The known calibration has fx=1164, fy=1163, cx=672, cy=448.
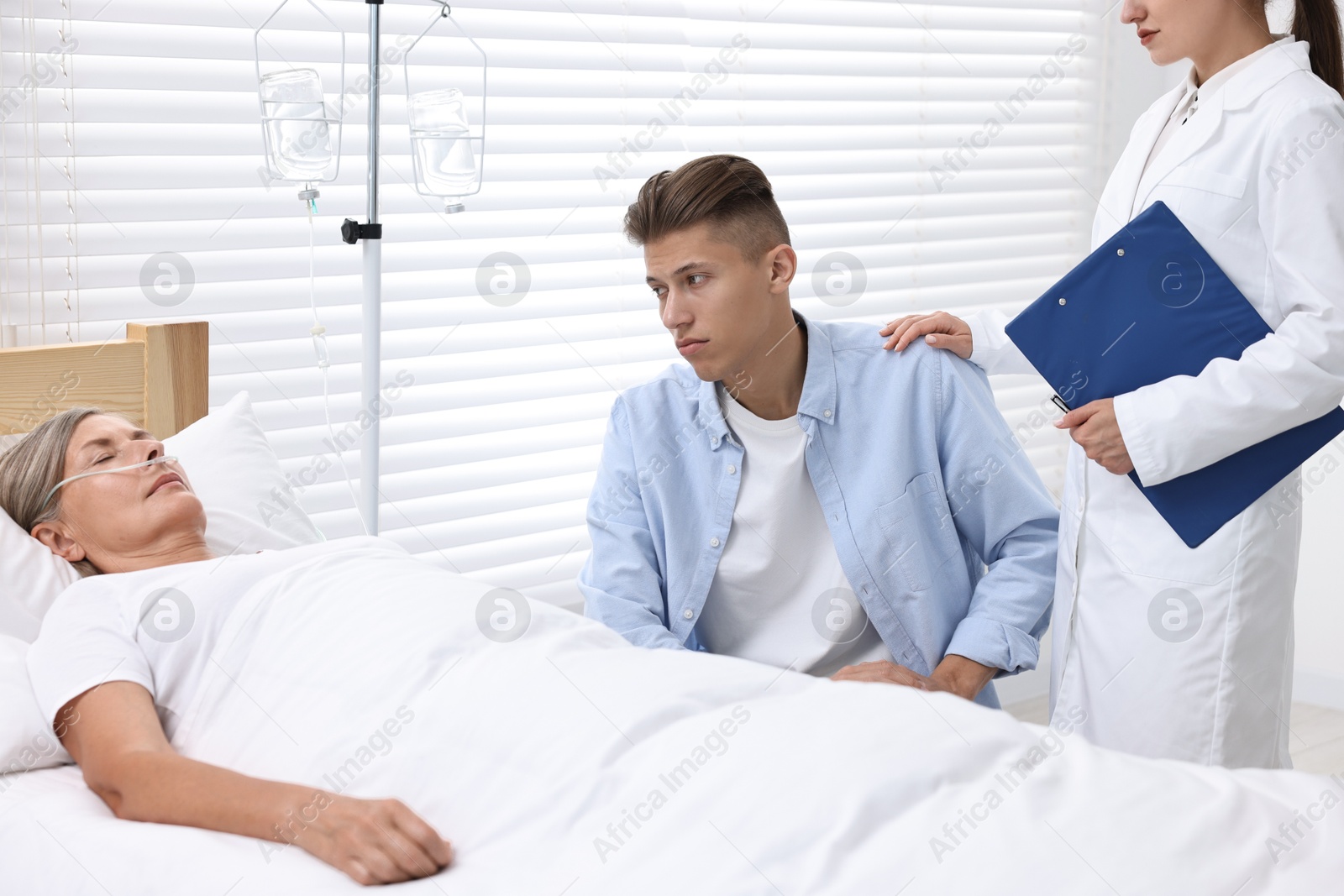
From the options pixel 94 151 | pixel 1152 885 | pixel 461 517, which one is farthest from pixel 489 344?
pixel 1152 885

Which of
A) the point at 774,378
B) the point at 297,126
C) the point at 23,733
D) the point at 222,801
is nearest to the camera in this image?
the point at 222,801

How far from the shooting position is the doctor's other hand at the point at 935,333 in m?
1.60

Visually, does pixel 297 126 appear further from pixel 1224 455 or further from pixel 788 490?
pixel 1224 455

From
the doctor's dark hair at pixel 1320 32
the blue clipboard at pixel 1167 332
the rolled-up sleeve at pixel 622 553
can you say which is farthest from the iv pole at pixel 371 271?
the doctor's dark hair at pixel 1320 32

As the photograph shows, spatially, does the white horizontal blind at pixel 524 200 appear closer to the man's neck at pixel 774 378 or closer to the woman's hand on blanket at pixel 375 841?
the man's neck at pixel 774 378

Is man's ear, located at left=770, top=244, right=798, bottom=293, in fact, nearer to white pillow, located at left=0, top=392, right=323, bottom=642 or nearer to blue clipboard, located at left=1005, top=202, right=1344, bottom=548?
blue clipboard, located at left=1005, top=202, right=1344, bottom=548

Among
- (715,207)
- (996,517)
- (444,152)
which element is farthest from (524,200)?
(996,517)

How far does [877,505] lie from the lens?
1553 millimetres

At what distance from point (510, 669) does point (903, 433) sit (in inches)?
26.4

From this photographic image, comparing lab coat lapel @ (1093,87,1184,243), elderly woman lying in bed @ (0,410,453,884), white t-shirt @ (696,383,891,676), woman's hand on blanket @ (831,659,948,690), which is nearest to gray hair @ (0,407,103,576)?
elderly woman lying in bed @ (0,410,453,884)

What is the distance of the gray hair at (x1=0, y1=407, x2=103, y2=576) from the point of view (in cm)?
158

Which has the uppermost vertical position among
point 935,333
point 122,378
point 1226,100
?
point 1226,100

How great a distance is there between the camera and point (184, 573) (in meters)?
1.44

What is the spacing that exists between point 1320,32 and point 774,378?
0.79m
